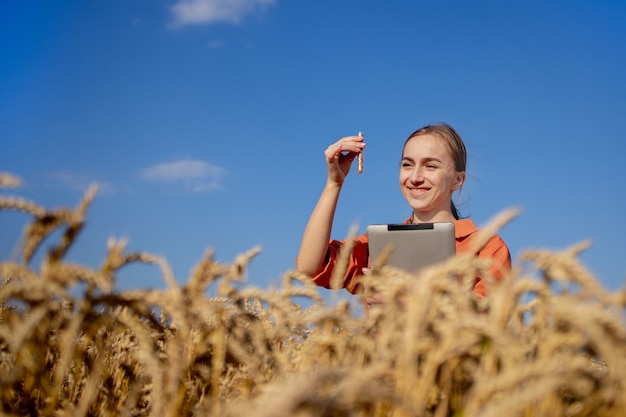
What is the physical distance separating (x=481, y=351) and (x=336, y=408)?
20.2 inches

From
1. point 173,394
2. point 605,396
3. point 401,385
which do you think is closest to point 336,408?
point 401,385

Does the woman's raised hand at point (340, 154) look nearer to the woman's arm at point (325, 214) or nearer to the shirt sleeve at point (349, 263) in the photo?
the woman's arm at point (325, 214)

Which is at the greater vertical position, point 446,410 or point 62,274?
point 62,274

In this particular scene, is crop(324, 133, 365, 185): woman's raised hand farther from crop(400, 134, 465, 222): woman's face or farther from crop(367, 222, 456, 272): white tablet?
crop(367, 222, 456, 272): white tablet

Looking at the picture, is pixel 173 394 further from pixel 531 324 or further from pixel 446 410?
pixel 531 324

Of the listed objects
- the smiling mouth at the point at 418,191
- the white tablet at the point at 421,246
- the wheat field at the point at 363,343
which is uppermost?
the smiling mouth at the point at 418,191

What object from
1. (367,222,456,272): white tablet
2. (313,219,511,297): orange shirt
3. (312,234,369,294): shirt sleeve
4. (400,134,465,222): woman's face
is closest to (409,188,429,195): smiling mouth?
(400,134,465,222): woman's face

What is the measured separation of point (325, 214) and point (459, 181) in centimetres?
155

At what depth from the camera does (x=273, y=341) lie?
1586mm

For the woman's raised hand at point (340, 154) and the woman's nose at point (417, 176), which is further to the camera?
the woman's nose at point (417, 176)

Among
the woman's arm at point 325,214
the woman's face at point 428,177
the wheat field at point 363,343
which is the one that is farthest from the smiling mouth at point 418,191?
the wheat field at point 363,343

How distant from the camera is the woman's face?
4609 millimetres

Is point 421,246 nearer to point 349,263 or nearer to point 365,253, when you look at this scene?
point 349,263

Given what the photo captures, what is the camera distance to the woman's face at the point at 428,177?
461 centimetres
